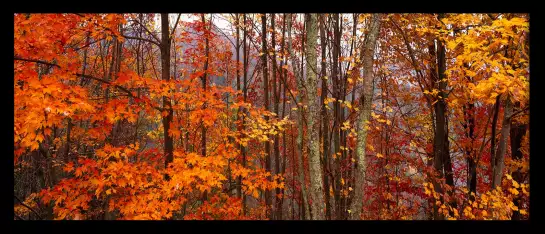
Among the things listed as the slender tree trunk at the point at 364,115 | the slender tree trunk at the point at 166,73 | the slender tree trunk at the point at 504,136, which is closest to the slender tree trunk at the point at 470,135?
the slender tree trunk at the point at 504,136

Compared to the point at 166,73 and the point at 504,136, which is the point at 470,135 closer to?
the point at 504,136

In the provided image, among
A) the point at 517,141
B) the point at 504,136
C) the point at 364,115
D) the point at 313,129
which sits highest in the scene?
the point at 364,115

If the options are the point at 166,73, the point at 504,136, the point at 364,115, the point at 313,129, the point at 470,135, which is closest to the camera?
the point at 364,115

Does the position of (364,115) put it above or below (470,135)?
above

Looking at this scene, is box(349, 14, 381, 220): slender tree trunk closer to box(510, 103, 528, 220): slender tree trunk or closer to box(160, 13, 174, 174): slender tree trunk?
box(160, 13, 174, 174): slender tree trunk

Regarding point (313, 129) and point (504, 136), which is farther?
point (504, 136)

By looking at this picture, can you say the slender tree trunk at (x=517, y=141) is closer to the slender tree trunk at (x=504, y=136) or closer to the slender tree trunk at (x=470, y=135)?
the slender tree trunk at (x=470, y=135)

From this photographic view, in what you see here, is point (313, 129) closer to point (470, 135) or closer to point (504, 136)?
point (504, 136)

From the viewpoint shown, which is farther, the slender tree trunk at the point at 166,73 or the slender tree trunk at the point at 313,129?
the slender tree trunk at the point at 166,73

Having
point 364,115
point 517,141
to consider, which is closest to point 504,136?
point 364,115

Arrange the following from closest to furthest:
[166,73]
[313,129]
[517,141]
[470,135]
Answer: [313,129] < [166,73] < [517,141] < [470,135]
